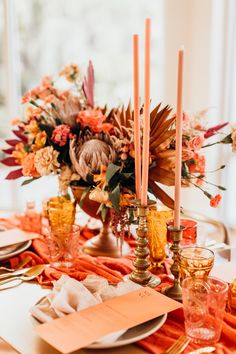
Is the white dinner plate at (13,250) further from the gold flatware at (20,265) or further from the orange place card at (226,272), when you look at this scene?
the orange place card at (226,272)

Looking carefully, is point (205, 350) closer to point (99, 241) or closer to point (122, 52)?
point (99, 241)

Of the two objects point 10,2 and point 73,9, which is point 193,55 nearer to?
point 73,9

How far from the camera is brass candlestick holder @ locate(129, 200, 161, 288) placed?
1.05m

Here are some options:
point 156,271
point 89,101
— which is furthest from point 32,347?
point 89,101

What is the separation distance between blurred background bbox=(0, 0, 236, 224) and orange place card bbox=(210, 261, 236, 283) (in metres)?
1.84

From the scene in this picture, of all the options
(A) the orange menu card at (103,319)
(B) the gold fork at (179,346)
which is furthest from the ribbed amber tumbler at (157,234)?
(B) the gold fork at (179,346)

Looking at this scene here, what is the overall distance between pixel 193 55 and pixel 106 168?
2.03 metres

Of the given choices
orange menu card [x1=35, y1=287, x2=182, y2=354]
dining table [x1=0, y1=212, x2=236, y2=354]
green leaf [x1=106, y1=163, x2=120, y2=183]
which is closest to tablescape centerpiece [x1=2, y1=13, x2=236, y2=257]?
green leaf [x1=106, y1=163, x2=120, y2=183]

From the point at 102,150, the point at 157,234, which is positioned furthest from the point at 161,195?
the point at 102,150

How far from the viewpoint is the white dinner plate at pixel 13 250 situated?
1.33 meters

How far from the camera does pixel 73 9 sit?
333cm

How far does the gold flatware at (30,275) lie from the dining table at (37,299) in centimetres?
1

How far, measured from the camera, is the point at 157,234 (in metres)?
1.23

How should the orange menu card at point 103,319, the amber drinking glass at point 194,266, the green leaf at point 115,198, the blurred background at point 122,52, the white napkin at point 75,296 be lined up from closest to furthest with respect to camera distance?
1. the orange menu card at point 103,319
2. the white napkin at point 75,296
3. the amber drinking glass at point 194,266
4. the green leaf at point 115,198
5. the blurred background at point 122,52
